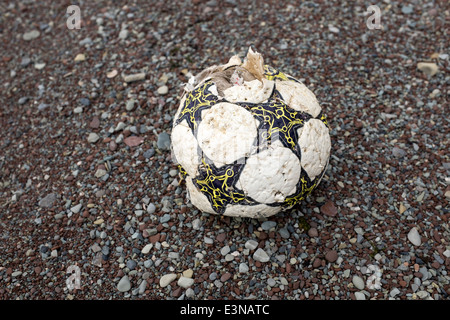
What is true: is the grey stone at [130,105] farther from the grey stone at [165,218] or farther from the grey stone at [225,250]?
the grey stone at [225,250]

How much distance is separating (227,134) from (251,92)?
0.37 metres

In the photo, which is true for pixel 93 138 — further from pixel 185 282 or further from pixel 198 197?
pixel 185 282

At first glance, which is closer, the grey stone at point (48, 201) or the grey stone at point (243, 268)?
the grey stone at point (243, 268)

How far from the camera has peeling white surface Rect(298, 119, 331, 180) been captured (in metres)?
2.87

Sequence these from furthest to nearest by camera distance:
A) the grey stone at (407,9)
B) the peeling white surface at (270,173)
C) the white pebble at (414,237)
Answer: the grey stone at (407,9) < the white pebble at (414,237) < the peeling white surface at (270,173)

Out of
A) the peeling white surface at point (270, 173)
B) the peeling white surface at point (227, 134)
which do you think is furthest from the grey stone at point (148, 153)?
the peeling white surface at point (270, 173)

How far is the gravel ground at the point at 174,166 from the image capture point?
126 inches

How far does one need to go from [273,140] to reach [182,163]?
0.73 m

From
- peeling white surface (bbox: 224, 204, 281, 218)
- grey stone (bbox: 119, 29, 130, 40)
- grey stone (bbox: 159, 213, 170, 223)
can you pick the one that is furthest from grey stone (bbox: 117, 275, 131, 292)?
grey stone (bbox: 119, 29, 130, 40)

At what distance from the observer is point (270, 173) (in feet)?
9.14

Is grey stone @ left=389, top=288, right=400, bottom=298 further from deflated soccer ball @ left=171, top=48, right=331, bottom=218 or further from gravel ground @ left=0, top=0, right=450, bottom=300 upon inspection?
deflated soccer ball @ left=171, top=48, right=331, bottom=218
